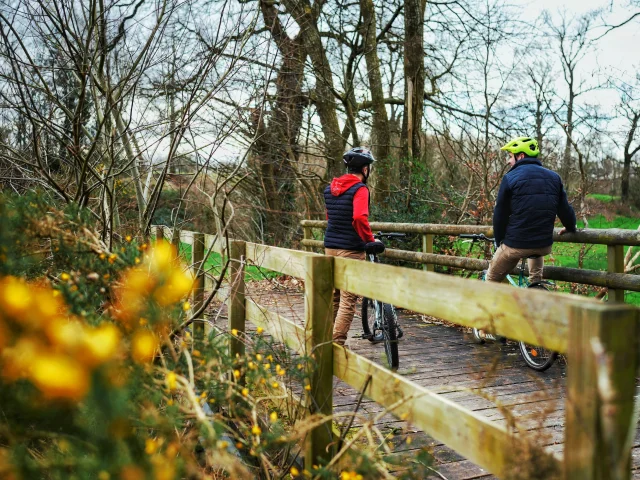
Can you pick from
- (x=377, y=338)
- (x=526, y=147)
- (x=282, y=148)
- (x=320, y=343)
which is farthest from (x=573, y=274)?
(x=282, y=148)

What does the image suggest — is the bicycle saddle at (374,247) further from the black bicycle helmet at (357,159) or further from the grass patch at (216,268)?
the grass patch at (216,268)

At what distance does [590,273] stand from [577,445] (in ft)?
14.4

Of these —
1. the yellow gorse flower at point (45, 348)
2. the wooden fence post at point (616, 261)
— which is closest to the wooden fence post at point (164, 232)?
the wooden fence post at point (616, 261)

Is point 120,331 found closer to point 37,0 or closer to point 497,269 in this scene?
point 37,0

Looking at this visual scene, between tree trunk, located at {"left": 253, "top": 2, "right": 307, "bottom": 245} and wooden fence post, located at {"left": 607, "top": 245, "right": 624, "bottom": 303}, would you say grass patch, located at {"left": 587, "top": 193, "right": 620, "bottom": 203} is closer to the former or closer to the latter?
tree trunk, located at {"left": 253, "top": 2, "right": 307, "bottom": 245}

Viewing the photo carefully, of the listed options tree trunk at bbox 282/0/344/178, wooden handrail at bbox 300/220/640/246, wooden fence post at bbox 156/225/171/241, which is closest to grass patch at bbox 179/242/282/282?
wooden fence post at bbox 156/225/171/241

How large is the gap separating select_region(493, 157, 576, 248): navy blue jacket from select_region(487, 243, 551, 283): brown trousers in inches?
2.1

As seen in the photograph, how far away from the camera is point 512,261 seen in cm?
571

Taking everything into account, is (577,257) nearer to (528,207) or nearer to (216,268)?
(528,207)

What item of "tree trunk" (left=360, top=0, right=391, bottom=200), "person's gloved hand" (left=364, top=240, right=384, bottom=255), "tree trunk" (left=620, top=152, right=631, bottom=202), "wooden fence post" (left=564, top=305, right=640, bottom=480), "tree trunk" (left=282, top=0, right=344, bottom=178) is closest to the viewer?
"wooden fence post" (left=564, top=305, right=640, bottom=480)

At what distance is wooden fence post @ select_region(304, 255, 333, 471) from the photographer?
10.2 feet

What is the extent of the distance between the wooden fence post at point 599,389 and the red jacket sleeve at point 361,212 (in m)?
3.80

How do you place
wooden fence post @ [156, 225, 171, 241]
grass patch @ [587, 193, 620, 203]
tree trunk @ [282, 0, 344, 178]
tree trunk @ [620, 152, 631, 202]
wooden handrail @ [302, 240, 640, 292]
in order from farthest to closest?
grass patch @ [587, 193, 620, 203]
tree trunk @ [620, 152, 631, 202]
tree trunk @ [282, 0, 344, 178]
wooden fence post @ [156, 225, 171, 241]
wooden handrail @ [302, 240, 640, 292]

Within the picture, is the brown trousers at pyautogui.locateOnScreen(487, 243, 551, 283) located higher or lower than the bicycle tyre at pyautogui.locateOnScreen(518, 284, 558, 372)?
higher
